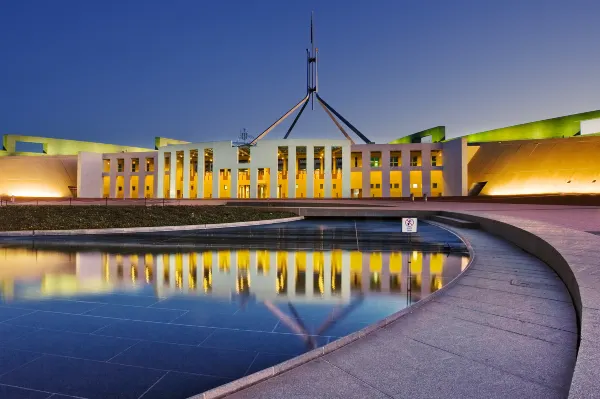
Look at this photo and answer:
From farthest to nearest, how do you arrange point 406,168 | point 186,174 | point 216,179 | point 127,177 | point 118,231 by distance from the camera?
point 127,177, point 186,174, point 216,179, point 406,168, point 118,231

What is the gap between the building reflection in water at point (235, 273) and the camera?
21.2 ft

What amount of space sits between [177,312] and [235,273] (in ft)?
8.69

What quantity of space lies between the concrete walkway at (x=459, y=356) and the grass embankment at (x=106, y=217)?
15.1 metres

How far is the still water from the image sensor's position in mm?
3439

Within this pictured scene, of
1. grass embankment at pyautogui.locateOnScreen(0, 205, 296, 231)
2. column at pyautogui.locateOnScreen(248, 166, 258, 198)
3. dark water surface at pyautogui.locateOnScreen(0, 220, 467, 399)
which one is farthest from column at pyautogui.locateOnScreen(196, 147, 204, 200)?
dark water surface at pyautogui.locateOnScreen(0, 220, 467, 399)

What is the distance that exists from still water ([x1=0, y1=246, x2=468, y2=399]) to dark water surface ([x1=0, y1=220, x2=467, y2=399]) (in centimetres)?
2

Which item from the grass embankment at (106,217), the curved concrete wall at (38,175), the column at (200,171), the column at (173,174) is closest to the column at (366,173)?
the column at (200,171)

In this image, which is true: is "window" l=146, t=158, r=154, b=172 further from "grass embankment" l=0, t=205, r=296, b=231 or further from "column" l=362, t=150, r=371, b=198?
"grass embankment" l=0, t=205, r=296, b=231

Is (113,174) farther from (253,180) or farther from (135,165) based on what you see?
(253,180)

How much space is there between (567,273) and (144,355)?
587 centimetres

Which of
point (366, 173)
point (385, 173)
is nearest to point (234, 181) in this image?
point (366, 173)

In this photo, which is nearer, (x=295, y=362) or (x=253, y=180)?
(x=295, y=362)

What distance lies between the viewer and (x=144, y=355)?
151 inches

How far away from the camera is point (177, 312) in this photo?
17.3 ft
